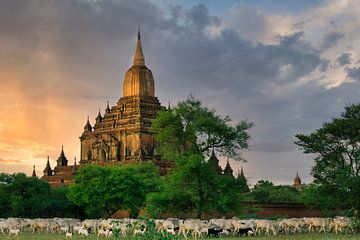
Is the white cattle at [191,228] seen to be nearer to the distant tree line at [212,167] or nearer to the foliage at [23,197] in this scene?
the distant tree line at [212,167]

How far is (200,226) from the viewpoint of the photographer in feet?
74.2

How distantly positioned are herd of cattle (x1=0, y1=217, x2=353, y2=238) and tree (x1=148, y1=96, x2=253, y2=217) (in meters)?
2.97

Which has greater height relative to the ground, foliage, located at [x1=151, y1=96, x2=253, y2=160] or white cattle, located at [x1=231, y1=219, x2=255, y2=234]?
foliage, located at [x1=151, y1=96, x2=253, y2=160]

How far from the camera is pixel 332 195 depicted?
105 ft

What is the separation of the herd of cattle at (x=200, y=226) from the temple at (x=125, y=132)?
31.5 meters

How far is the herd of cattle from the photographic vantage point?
23.0 m

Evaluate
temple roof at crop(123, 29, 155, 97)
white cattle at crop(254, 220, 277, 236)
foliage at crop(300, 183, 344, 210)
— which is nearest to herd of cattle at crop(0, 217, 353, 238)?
white cattle at crop(254, 220, 277, 236)

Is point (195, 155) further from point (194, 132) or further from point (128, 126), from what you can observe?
point (128, 126)

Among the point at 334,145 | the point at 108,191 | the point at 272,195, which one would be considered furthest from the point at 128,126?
the point at 334,145

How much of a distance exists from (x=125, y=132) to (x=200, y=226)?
43.7m

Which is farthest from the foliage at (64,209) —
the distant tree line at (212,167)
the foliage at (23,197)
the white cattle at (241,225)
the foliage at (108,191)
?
the white cattle at (241,225)

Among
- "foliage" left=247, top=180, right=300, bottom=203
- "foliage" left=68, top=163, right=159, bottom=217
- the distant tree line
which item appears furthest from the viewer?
"foliage" left=247, top=180, right=300, bottom=203

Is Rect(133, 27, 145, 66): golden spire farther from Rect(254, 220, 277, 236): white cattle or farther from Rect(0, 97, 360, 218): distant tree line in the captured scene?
Rect(254, 220, 277, 236): white cattle

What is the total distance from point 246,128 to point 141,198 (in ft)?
47.5
